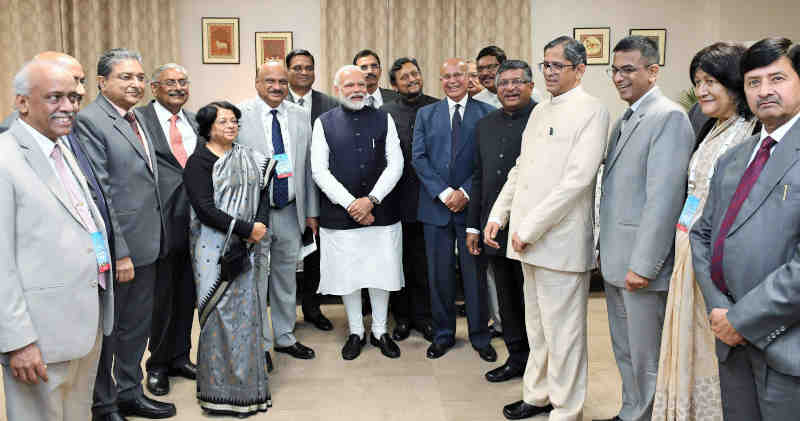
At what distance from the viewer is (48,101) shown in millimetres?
2146

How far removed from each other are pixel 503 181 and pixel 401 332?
4.63ft

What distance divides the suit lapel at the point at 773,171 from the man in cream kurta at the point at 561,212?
948mm

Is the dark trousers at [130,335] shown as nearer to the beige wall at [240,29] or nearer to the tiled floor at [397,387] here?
the tiled floor at [397,387]

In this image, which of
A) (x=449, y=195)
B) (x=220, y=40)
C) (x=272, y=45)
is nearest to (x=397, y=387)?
(x=449, y=195)

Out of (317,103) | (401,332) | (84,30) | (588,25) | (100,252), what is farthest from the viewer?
(588,25)

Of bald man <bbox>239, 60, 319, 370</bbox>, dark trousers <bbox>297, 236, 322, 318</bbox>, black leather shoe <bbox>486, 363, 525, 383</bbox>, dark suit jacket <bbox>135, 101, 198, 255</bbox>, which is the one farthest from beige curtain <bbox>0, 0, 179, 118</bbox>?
black leather shoe <bbox>486, 363, 525, 383</bbox>

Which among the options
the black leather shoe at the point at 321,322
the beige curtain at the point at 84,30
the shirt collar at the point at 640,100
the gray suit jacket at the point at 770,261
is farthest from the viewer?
the beige curtain at the point at 84,30

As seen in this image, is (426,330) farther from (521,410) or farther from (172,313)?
(172,313)

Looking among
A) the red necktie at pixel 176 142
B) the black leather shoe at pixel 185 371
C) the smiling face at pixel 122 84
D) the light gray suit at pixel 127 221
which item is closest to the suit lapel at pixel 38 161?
the light gray suit at pixel 127 221

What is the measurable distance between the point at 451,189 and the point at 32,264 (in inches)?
96.2

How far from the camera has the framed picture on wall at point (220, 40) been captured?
740cm

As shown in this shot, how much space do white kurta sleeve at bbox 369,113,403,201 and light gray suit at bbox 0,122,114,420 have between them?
2.00m

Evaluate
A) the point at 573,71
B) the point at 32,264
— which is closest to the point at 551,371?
the point at 573,71

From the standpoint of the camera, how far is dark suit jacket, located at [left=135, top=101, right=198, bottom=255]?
345 cm
